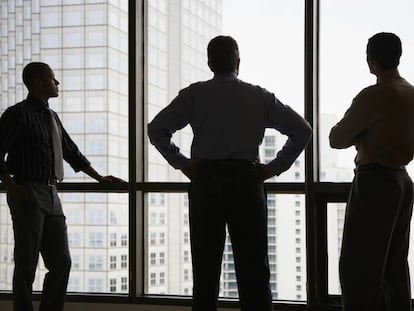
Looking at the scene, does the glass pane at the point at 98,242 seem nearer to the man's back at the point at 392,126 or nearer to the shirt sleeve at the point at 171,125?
the shirt sleeve at the point at 171,125

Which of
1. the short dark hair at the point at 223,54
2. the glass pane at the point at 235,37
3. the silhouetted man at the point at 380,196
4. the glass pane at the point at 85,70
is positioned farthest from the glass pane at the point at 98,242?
the silhouetted man at the point at 380,196

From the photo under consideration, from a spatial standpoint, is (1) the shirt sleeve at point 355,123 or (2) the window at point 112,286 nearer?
(1) the shirt sleeve at point 355,123

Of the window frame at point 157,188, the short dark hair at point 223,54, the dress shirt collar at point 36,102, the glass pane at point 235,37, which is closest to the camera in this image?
the short dark hair at point 223,54

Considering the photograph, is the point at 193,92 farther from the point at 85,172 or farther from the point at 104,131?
the point at 104,131

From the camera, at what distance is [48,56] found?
479 centimetres

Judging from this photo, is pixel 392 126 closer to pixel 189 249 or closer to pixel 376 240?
pixel 376 240

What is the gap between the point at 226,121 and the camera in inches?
126

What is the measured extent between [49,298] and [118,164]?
43.2 inches

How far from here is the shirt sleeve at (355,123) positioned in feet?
10.3

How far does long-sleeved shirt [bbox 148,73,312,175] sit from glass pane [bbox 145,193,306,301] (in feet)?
3.37

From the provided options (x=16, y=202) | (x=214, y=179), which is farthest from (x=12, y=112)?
(x=214, y=179)

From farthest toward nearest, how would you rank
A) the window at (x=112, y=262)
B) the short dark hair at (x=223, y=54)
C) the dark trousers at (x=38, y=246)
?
1. the window at (x=112, y=262)
2. the dark trousers at (x=38, y=246)
3. the short dark hair at (x=223, y=54)

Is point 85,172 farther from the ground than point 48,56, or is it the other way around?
point 48,56

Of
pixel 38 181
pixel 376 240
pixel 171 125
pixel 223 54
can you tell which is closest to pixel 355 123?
pixel 376 240
